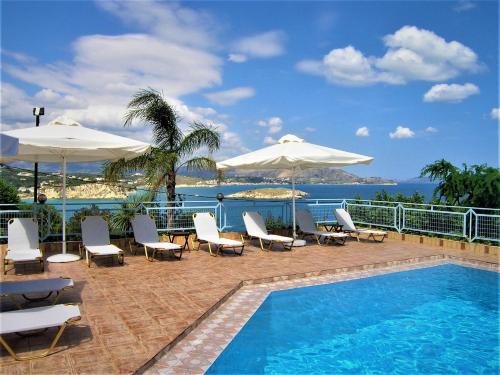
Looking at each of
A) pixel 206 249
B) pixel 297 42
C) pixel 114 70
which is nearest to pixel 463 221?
Result: pixel 206 249

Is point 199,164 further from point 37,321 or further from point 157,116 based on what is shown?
point 37,321

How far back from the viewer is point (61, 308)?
4.52 m

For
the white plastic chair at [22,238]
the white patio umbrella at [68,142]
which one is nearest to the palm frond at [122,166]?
the white patio umbrella at [68,142]

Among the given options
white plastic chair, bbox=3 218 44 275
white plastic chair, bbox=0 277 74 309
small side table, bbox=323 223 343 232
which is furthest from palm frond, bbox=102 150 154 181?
white plastic chair, bbox=0 277 74 309

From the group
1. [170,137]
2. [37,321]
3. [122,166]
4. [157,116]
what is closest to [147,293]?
[37,321]

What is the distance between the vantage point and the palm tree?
47.5 ft

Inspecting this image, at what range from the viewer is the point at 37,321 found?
4.10m

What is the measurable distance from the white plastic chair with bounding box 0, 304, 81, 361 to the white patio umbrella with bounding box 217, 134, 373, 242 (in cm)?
644

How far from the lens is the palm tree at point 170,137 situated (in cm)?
1447

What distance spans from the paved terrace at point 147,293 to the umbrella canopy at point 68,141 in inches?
92.3

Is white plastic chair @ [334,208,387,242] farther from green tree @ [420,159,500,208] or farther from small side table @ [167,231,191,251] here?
small side table @ [167,231,191,251]

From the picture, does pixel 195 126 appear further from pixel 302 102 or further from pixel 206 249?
pixel 302 102

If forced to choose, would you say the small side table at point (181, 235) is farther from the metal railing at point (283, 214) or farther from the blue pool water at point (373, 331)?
the blue pool water at point (373, 331)

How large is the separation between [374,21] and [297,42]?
2.87m
